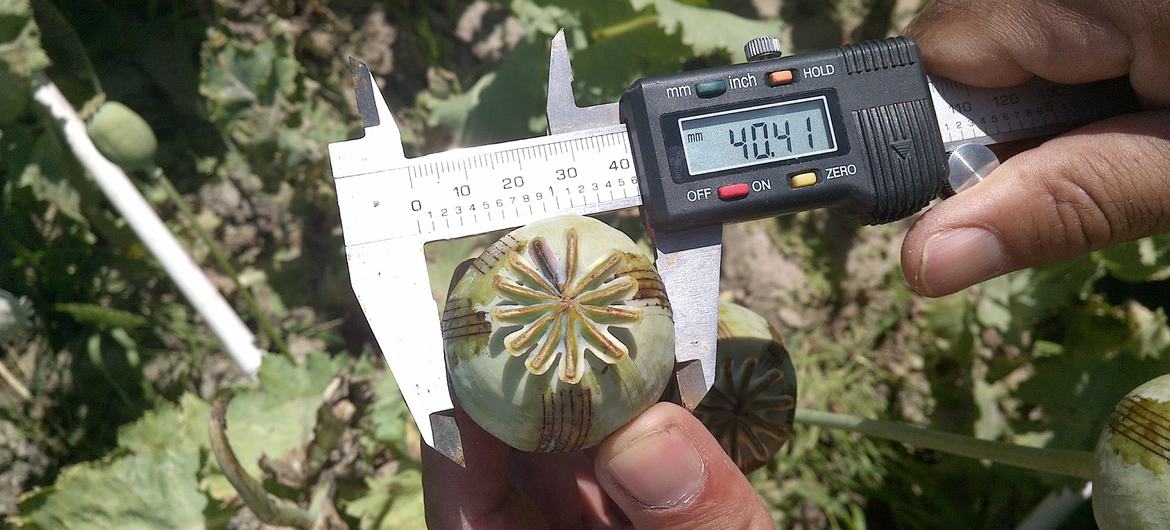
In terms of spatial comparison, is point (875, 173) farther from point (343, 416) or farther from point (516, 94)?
point (343, 416)

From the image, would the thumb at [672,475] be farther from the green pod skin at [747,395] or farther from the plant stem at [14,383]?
the plant stem at [14,383]

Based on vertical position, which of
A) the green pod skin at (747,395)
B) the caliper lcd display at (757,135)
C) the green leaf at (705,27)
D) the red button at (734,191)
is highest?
the caliper lcd display at (757,135)

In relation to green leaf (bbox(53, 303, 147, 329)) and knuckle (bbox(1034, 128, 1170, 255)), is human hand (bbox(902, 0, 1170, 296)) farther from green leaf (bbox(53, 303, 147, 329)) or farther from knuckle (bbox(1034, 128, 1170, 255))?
green leaf (bbox(53, 303, 147, 329))

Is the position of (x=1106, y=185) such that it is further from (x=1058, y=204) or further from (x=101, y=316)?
(x=101, y=316)

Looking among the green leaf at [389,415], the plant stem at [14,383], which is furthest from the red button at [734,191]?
the plant stem at [14,383]

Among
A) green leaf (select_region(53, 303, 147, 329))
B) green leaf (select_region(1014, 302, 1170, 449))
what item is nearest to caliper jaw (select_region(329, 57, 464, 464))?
green leaf (select_region(53, 303, 147, 329))
